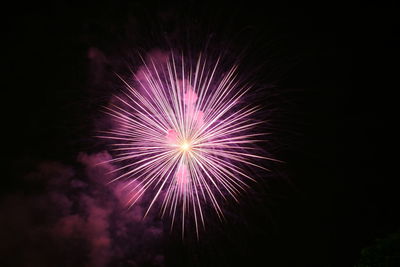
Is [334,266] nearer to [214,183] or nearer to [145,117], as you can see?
[214,183]

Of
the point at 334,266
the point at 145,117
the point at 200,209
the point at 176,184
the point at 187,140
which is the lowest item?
the point at 334,266

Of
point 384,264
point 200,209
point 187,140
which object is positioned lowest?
point 384,264

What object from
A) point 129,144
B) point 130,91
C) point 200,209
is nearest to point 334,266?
point 200,209

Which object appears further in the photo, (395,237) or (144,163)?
(144,163)

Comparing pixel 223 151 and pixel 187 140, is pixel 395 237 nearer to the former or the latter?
pixel 223 151

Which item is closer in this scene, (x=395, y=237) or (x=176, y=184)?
(x=395, y=237)

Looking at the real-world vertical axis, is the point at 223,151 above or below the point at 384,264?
above

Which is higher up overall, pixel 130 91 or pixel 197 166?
pixel 130 91

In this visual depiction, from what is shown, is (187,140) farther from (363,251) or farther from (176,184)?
(363,251)

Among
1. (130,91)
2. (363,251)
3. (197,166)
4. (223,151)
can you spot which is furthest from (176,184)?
(363,251)
